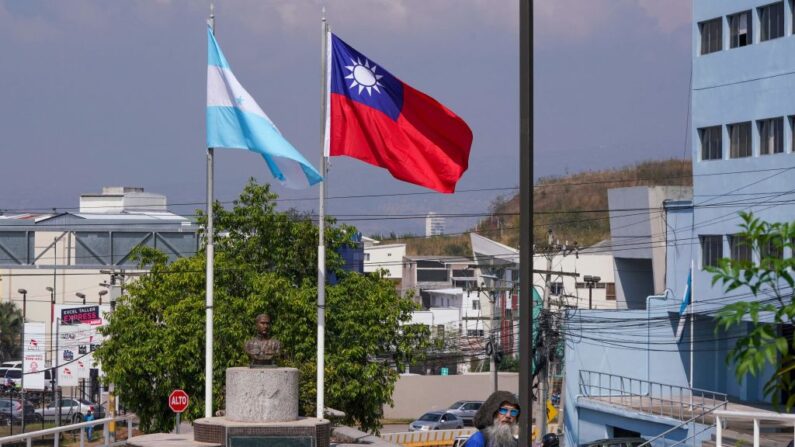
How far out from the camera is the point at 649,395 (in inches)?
1630

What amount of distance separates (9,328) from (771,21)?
54952mm

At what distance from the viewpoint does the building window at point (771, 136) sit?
123 feet

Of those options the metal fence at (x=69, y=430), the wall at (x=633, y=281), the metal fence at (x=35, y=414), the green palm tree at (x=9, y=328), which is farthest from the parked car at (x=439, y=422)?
the metal fence at (x=69, y=430)

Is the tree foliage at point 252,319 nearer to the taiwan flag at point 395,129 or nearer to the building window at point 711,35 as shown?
the building window at point 711,35

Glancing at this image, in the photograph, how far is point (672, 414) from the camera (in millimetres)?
38188

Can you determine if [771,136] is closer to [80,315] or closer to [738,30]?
[738,30]

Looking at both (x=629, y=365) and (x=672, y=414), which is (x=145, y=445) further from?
(x=629, y=365)

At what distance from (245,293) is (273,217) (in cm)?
258

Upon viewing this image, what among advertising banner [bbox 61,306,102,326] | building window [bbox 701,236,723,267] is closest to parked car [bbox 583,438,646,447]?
building window [bbox 701,236,723,267]

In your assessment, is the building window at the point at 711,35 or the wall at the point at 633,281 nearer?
the building window at the point at 711,35

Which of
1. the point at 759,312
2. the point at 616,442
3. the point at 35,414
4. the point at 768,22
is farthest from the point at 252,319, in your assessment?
the point at 35,414

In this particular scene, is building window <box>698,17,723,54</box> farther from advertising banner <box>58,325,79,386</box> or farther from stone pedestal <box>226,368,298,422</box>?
stone pedestal <box>226,368,298,422</box>

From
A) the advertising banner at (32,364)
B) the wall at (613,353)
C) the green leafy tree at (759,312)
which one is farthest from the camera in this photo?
the advertising banner at (32,364)

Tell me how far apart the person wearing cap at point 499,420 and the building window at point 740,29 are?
30264mm
